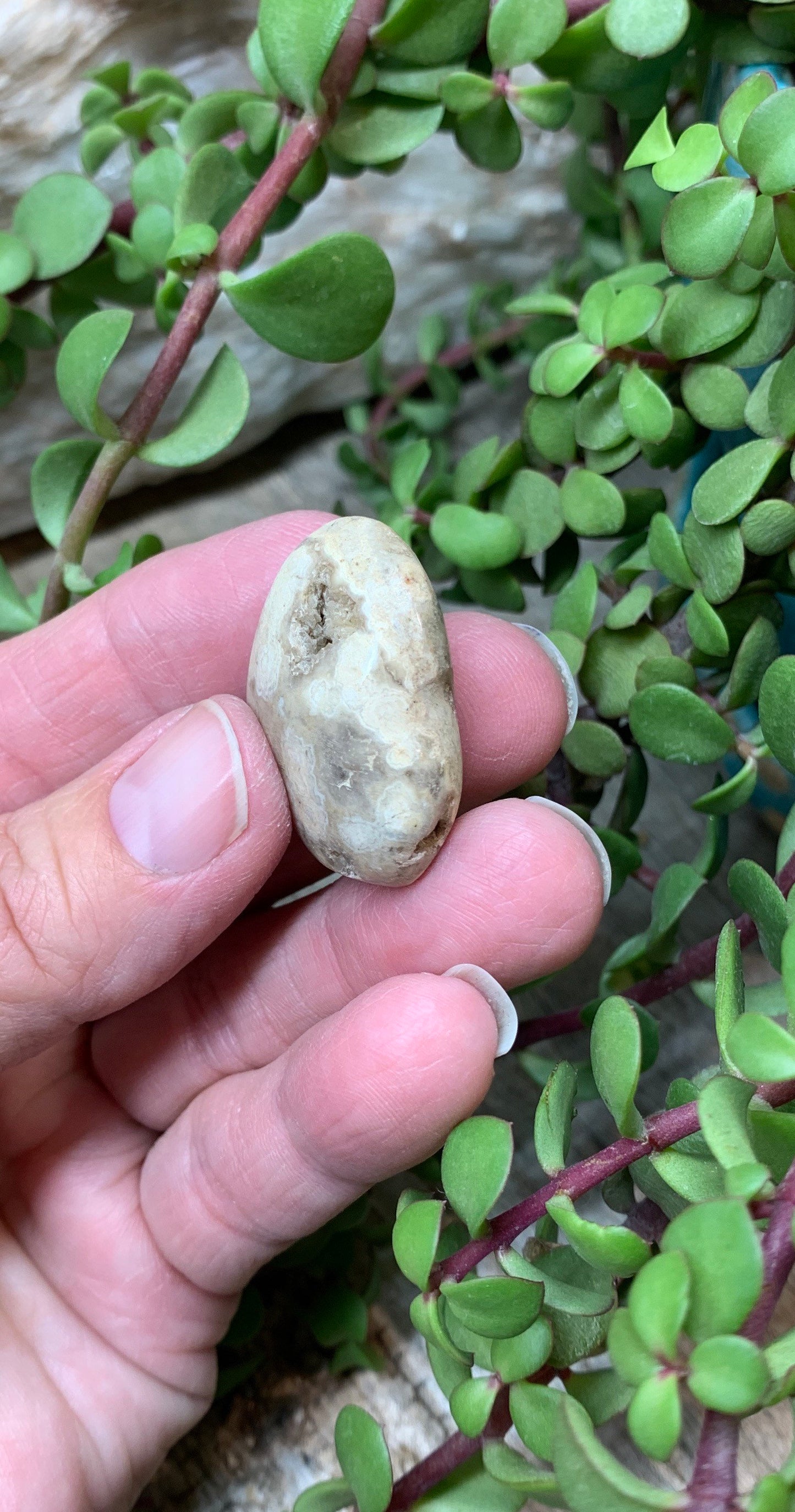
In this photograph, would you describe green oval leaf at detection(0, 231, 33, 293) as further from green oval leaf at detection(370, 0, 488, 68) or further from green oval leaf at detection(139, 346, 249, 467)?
green oval leaf at detection(370, 0, 488, 68)

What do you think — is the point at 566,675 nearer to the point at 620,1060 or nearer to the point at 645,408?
the point at 645,408

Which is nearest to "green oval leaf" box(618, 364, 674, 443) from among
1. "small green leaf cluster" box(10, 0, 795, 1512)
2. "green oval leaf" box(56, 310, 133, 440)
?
"small green leaf cluster" box(10, 0, 795, 1512)

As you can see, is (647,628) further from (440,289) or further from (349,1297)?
(440,289)

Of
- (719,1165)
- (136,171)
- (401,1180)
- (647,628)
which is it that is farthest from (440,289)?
(719,1165)

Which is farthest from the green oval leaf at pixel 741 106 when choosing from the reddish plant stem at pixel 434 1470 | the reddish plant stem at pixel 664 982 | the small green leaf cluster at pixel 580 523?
the reddish plant stem at pixel 434 1470

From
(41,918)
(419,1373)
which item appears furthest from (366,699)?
(419,1373)

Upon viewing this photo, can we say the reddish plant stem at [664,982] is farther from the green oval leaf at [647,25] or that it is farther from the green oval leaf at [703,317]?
the green oval leaf at [647,25]
